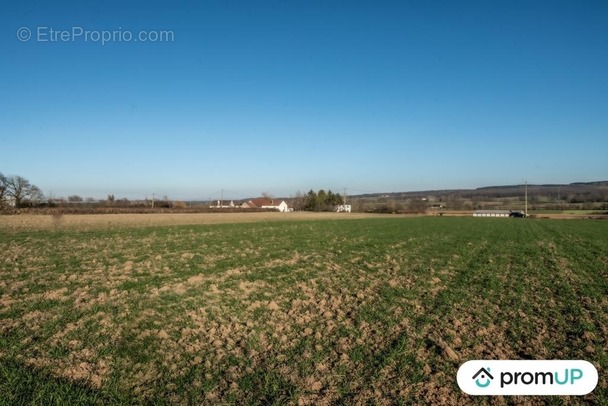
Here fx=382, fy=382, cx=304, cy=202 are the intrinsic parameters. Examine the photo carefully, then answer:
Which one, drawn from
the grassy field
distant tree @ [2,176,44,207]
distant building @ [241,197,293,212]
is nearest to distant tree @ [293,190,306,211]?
distant building @ [241,197,293,212]

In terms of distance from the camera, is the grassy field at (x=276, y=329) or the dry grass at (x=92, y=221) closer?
the grassy field at (x=276, y=329)

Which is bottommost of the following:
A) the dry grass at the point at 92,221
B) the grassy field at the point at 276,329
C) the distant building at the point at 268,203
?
the grassy field at the point at 276,329

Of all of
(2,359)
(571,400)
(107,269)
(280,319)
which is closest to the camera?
(571,400)

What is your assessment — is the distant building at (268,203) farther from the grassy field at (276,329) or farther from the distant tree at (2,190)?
the grassy field at (276,329)

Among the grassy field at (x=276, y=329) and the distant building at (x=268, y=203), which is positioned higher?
the distant building at (x=268, y=203)

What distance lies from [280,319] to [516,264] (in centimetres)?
1280

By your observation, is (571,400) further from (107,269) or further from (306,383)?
(107,269)

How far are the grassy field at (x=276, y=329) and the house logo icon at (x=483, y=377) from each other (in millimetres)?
353

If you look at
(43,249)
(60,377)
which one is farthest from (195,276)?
(43,249)

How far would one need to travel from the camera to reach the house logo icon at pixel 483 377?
5.38 m

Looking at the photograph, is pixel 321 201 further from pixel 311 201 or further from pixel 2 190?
pixel 2 190

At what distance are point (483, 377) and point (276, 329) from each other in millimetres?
3789

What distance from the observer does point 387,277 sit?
12.9 metres

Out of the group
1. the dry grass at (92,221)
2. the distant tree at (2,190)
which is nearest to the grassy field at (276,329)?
→ the dry grass at (92,221)
